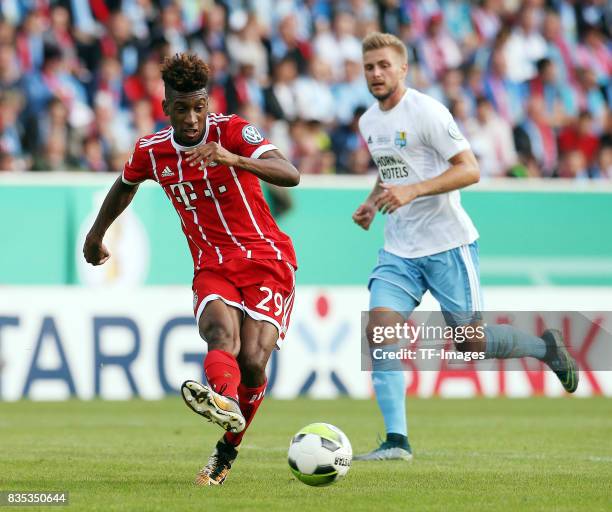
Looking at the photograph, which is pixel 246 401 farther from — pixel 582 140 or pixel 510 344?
pixel 582 140

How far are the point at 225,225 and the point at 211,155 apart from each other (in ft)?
2.83

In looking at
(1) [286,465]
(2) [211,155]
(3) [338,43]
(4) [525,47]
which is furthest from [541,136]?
(2) [211,155]

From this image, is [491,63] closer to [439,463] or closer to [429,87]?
[429,87]

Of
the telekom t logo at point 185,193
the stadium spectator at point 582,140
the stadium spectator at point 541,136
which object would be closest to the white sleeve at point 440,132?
the telekom t logo at point 185,193

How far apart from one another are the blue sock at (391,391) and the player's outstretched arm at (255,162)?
244 centimetres

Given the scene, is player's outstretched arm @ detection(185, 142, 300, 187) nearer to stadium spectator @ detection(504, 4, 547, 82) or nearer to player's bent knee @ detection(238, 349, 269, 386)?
player's bent knee @ detection(238, 349, 269, 386)

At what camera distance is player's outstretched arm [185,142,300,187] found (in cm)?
667

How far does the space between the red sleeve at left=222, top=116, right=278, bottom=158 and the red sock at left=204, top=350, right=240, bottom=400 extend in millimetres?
1098

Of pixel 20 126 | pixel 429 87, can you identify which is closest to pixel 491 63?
pixel 429 87

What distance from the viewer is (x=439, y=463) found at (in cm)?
876

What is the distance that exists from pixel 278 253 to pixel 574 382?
2.69 meters

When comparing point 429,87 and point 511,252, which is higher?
point 429,87

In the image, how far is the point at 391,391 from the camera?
929 centimetres

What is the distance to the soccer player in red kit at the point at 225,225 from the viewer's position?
7109mm
